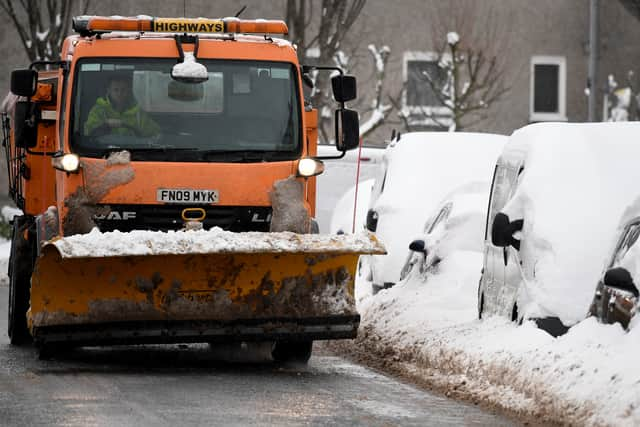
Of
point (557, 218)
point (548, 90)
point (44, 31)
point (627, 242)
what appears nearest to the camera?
point (627, 242)

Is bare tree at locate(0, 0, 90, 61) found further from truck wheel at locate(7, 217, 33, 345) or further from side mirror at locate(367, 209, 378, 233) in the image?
truck wheel at locate(7, 217, 33, 345)

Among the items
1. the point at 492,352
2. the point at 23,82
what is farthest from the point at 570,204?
the point at 23,82

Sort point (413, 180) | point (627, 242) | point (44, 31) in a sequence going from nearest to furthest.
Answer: point (627, 242)
point (413, 180)
point (44, 31)

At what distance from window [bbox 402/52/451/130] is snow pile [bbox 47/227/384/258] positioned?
25770 millimetres

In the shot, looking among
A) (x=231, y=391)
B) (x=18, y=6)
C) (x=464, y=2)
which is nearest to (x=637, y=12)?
(x=464, y=2)

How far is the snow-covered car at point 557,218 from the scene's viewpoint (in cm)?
1041

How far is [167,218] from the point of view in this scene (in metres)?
11.4

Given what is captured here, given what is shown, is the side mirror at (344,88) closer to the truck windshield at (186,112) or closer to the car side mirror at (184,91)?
the truck windshield at (186,112)

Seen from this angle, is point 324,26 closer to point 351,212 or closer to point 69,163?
point 351,212

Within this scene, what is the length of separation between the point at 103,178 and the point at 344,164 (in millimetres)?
10675

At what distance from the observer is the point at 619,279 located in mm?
8688

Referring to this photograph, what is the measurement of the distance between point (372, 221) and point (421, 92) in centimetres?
2208

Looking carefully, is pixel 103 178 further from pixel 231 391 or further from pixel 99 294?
pixel 231 391

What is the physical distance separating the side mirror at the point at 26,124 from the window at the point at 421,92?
79.3ft
